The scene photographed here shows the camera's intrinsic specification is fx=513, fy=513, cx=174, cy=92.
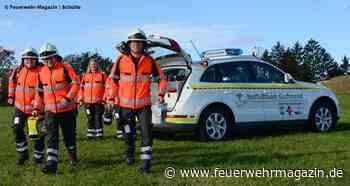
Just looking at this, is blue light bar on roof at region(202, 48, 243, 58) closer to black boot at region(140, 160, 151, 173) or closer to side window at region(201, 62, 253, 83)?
side window at region(201, 62, 253, 83)

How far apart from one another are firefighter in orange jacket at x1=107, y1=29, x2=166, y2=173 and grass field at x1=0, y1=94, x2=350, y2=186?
0.59m

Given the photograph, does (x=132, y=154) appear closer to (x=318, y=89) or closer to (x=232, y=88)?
(x=232, y=88)

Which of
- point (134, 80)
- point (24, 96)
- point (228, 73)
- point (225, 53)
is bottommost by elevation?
point (24, 96)

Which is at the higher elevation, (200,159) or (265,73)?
(265,73)

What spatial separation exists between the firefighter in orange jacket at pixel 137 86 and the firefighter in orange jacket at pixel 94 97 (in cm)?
Result: 417

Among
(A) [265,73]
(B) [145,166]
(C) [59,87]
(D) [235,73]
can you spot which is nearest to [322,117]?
(A) [265,73]

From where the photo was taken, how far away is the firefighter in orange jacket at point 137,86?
726 centimetres

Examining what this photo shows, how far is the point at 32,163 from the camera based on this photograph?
27.1ft

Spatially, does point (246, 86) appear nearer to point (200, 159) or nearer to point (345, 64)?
point (200, 159)

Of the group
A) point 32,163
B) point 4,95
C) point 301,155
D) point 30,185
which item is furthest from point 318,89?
point 4,95

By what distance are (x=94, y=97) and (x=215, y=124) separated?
9.83 feet

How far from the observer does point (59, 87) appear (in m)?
7.54

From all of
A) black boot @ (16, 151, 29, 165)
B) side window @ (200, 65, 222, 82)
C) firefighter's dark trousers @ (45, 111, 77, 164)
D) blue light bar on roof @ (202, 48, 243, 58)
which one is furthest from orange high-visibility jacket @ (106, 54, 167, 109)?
blue light bar on roof @ (202, 48, 243, 58)

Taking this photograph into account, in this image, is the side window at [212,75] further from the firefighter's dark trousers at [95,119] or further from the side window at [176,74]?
the firefighter's dark trousers at [95,119]
